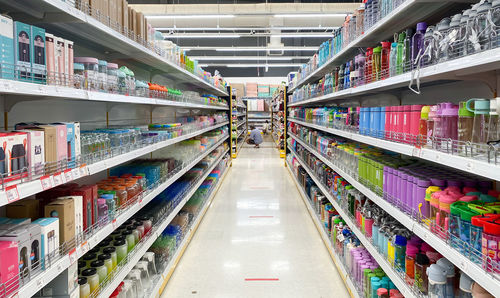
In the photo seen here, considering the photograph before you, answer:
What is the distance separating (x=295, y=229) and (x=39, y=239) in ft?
13.0

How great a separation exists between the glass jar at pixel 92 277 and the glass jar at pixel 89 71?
1.06m

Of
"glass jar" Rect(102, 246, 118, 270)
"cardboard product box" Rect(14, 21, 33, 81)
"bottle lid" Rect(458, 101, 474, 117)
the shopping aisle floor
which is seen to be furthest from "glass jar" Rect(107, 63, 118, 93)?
"bottle lid" Rect(458, 101, 474, 117)

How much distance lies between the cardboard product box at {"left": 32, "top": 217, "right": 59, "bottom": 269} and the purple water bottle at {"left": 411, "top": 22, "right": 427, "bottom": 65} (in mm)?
2010

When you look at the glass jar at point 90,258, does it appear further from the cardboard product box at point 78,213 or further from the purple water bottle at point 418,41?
the purple water bottle at point 418,41

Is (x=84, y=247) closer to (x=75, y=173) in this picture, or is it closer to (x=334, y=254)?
(x=75, y=173)

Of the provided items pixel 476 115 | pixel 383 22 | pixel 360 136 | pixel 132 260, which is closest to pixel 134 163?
pixel 132 260

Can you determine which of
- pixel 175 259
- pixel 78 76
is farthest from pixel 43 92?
pixel 175 259

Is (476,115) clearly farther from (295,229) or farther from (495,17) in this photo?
(295,229)

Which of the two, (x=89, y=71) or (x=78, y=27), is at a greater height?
(x=78, y=27)

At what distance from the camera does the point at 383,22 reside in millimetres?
2564

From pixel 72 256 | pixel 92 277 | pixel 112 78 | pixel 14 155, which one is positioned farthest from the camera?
pixel 112 78

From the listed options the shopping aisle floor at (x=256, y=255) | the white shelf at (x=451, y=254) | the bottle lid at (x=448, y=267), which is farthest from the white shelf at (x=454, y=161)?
the shopping aisle floor at (x=256, y=255)

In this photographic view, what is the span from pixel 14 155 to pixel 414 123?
6.63 ft

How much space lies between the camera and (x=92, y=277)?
218cm
